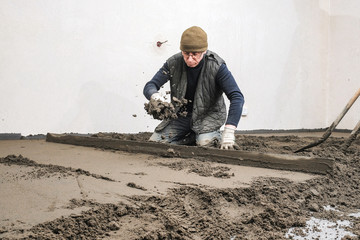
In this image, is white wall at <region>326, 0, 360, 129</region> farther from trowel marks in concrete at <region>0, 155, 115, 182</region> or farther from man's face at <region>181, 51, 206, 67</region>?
trowel marks in concrete at <region>0, 155, 115, 182</region>

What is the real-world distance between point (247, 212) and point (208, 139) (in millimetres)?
1615

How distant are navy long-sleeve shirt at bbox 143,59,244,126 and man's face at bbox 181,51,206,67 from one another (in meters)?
0.07

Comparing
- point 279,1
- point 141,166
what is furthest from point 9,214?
point 279,1

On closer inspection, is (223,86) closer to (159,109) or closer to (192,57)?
(192,57)

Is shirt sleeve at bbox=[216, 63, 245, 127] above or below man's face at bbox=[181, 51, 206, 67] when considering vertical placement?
below

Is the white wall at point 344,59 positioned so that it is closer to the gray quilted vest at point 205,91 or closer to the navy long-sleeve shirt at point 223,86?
the gray quilted vest at point 205,91

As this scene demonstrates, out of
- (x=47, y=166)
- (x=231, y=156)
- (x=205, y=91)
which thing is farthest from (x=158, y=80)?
(x=47, y=166)

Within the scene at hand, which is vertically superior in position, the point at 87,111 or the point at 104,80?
the point at 104,80

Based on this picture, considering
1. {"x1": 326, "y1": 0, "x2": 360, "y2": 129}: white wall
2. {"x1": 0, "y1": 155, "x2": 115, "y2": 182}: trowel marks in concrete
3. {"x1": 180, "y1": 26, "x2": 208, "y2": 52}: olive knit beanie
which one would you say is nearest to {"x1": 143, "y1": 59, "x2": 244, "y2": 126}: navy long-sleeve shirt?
{"x1": 180, "y1": 26, "x2": 208, "y2": 52}: olive knit beanie

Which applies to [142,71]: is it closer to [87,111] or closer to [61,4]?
[87,111]

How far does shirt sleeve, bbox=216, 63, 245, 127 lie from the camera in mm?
2910

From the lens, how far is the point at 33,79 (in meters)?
4.02

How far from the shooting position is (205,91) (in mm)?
3137

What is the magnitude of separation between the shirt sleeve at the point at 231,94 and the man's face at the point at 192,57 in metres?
0.19
